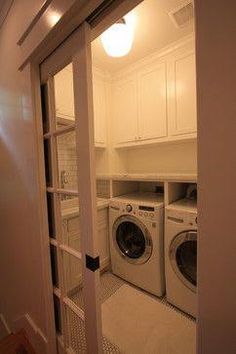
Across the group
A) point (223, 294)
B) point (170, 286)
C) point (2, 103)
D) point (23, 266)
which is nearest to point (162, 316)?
point (170, 286)

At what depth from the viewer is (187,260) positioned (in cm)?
173

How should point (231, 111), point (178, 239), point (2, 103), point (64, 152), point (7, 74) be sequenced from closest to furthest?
point (231, 111) → point (64, 152) → point (7, 74) → point (2, 103) → point (178, 239)

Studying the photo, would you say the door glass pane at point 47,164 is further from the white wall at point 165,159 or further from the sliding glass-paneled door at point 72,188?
the white wall at point 165,159

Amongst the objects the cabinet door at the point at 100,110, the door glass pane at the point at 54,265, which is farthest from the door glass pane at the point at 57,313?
the cabinet door at the point at 100,110

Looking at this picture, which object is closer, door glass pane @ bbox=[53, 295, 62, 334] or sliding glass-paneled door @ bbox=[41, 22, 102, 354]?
sliding glass-paneled door @ bbox=[41, 22, 102, 354]

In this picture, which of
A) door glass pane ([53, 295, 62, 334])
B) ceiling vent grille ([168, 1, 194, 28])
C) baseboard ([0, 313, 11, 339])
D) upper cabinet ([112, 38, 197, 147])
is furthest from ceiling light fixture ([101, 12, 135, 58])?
baseboard ([0, 313, 11, 339])

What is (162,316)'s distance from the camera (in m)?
1.71

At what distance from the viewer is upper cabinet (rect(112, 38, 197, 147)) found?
1892mm

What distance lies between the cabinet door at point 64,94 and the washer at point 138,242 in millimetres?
1215

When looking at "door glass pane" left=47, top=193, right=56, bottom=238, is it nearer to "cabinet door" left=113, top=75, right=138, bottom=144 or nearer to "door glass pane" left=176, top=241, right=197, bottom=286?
"door glass pane" left=176, top=241, right=197, bottom=286

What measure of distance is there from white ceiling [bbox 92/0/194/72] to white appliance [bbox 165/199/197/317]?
5.36 feet

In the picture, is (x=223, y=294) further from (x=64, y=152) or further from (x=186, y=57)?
(x=186, y=57)

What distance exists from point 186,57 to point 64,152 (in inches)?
64.7

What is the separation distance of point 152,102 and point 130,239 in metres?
1.62
